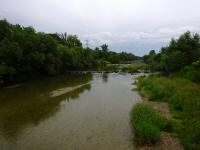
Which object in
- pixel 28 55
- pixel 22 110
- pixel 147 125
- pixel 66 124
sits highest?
pixel 28 55

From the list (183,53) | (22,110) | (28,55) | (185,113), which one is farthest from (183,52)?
(22,110)

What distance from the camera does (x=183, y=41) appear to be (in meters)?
48.4

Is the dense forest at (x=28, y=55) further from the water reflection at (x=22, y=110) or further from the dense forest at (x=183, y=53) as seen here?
the dense forest at (x=183, y=53)

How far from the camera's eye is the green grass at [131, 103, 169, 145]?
12.1m

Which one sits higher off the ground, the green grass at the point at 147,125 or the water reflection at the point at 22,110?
the green grass at the point at 147,125

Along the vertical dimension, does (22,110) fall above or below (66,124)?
above

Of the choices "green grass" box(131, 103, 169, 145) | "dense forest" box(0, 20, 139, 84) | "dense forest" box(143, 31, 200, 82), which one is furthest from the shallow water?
"dense forest" box(143, 31, 200, 82)

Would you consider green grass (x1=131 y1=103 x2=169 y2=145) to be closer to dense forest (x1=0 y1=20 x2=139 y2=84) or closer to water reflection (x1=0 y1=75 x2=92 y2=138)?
water reflection (x1=0 y1=75 x2=92 y2=138)

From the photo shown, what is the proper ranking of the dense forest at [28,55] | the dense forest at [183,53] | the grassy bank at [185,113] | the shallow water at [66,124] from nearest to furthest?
the grassy bank at [185,113], the shallow water at [66,124], the dense forest at [28,55], the dense forest at [183,53]

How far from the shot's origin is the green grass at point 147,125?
12078 mm

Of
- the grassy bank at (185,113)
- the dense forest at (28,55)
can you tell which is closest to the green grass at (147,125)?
the grassy bank at (185,113)

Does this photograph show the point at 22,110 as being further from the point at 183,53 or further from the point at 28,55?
the point at 183,53

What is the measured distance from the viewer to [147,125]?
13.0 m

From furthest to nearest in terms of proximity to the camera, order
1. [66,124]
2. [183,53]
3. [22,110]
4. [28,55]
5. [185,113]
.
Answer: [183,53], [28,55], [22,110], [66,124], [185,113]
